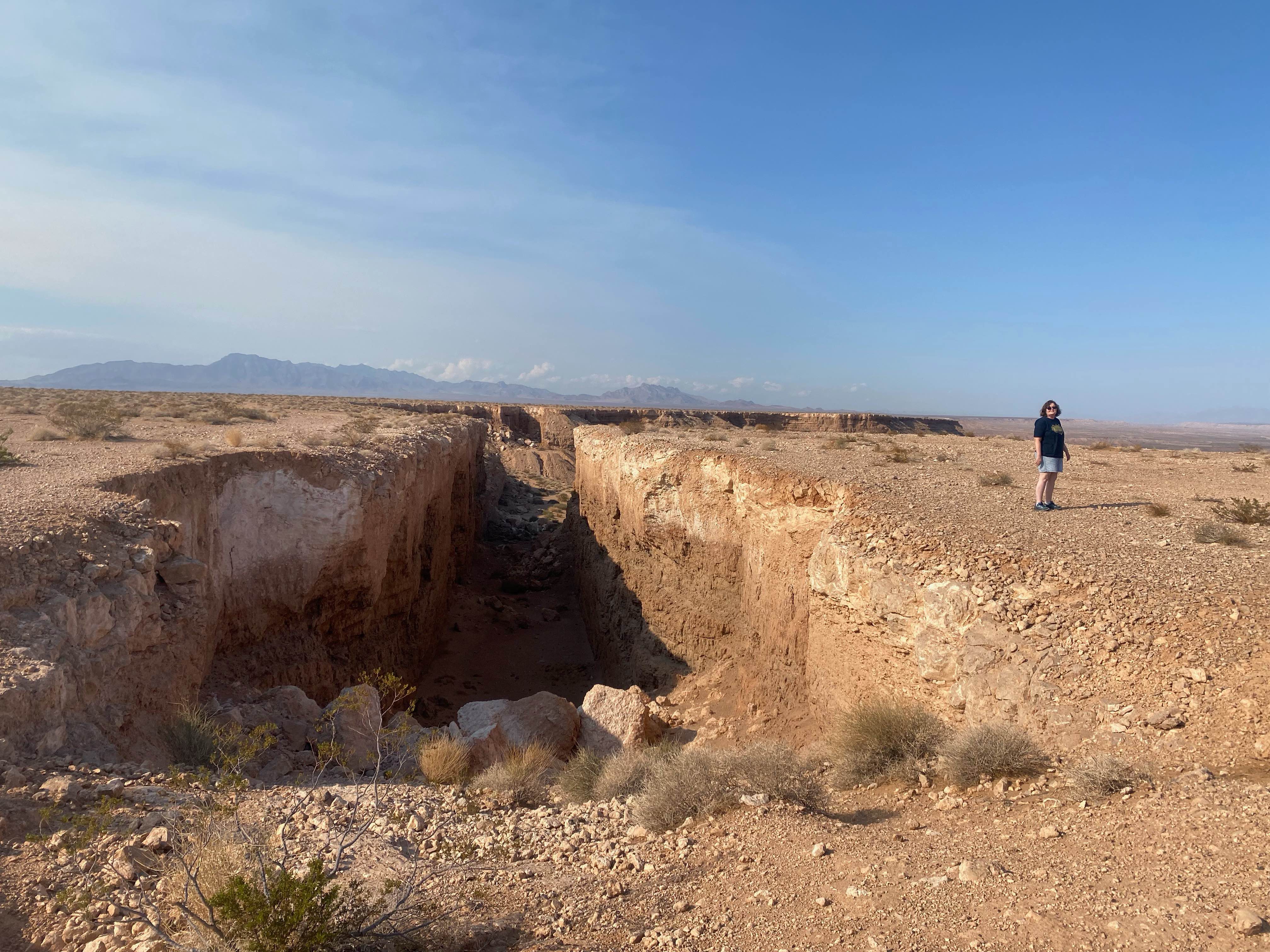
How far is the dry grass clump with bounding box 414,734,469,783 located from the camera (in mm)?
6234

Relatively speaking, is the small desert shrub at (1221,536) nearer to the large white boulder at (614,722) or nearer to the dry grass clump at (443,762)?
the large white boulder at (614,722)

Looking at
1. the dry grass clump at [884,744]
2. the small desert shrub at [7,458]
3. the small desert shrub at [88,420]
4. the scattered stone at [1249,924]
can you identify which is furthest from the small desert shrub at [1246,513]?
the small desert shrub at [88,420]

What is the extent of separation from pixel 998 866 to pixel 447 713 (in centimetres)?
993

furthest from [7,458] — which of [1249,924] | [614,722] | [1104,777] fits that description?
[1249,924]

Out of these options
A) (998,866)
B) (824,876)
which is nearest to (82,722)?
(824,876)

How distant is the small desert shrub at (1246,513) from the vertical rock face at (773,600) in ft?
14.2

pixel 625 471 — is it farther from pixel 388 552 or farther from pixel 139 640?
pixel 139 640

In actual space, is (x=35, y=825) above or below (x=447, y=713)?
above

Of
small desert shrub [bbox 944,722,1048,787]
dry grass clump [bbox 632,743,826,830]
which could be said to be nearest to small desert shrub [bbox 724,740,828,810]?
dry grass clump [bbox 632,743,826,830]

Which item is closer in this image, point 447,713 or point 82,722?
point 82,722

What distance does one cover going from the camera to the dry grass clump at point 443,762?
245 inches

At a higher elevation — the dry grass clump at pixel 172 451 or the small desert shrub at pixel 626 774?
the dry grass clump at pixel 172 451

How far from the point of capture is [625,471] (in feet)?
44.3

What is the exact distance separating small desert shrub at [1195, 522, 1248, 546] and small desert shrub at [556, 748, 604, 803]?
653 cm
